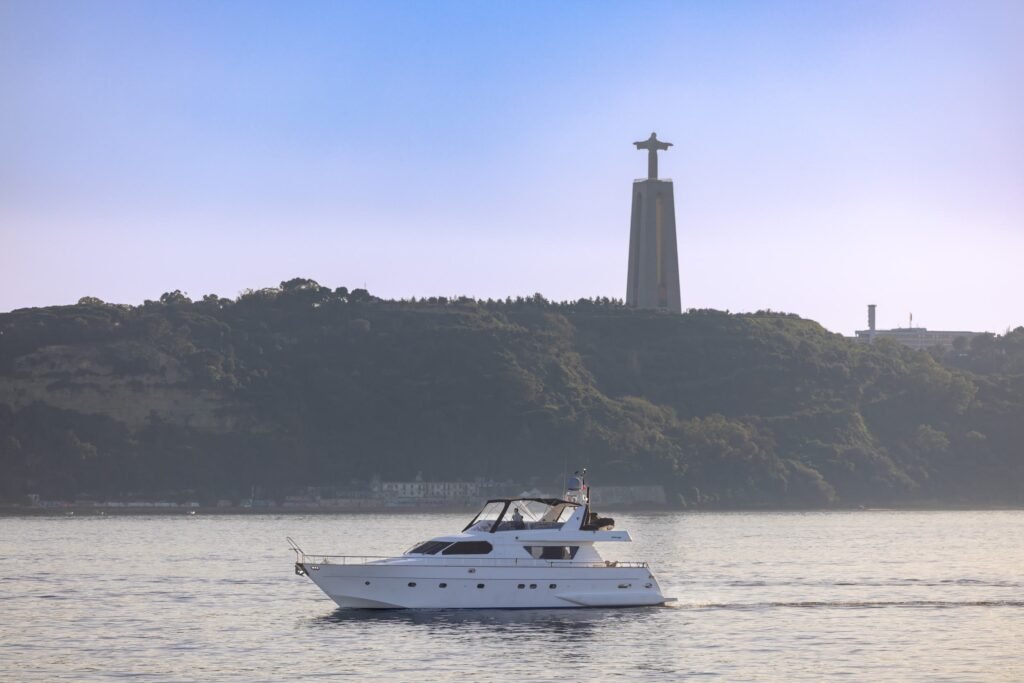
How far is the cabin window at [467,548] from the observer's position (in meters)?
70.6

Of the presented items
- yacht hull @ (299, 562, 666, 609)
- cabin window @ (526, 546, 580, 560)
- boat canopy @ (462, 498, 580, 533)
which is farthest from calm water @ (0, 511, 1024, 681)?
boat canopy @ (462, 498, 580, 533)

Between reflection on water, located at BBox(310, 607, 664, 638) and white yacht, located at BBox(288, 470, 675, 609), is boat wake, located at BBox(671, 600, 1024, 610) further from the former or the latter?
reflection on water, located at BBox(310, 607, 664, 638)

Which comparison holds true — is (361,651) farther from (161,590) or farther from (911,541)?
(911,541)

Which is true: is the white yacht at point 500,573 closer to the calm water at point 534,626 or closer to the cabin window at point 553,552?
the cabin window at point 553,552

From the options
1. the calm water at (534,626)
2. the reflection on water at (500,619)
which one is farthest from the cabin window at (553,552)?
the calm water at (534,626)

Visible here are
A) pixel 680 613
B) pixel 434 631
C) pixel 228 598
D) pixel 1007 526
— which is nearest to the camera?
pixel 434 631

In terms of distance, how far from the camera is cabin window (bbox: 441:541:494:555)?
70.6 metres

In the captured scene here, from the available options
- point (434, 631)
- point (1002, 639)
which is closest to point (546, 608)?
point (434, 631)

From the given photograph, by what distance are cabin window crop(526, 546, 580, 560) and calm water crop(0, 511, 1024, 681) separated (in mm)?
2270

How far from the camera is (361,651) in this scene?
6291cm

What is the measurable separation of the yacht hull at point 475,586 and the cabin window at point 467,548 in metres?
0.70

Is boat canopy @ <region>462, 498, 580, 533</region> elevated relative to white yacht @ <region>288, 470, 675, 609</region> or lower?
elevated

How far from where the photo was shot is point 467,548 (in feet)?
232

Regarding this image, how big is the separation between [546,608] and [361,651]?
36.1 feet
